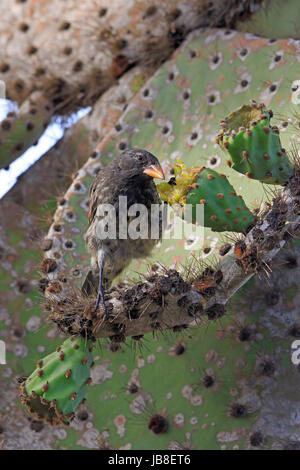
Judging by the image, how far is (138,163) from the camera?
2.79 m

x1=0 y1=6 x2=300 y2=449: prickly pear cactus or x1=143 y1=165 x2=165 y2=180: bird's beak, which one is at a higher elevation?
x1=143 y1=165 x2=165 y2=180: bird's beak

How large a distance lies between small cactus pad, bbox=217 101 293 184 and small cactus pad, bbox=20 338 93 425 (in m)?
0.74

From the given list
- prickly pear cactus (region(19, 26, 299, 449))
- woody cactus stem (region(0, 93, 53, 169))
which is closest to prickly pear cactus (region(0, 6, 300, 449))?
prickly pear cactus (region(19, 26, 299, 449))

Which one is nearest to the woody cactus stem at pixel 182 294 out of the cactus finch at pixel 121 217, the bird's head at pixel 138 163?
the cactus finch at pixel 121 217

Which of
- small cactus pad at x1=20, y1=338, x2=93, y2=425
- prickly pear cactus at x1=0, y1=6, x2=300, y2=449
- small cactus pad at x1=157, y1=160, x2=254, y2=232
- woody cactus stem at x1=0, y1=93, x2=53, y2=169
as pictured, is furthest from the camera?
woody cactus stem at x1=0, y1=93, x2=53, y2=169

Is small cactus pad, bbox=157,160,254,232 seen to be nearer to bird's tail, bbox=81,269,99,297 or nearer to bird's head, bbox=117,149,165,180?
bird's head, bbox=117,149,165,180

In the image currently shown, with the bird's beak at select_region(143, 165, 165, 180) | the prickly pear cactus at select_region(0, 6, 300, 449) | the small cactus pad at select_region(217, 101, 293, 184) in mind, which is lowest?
the prickly pear cactus at select_region(0, 6, 300, 449)

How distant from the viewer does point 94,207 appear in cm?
290

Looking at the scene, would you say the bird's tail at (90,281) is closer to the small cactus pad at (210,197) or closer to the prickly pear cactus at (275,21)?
the small cactus pad at (210,197)

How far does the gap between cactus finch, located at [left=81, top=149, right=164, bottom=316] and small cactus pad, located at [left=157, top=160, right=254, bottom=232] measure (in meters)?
0.49

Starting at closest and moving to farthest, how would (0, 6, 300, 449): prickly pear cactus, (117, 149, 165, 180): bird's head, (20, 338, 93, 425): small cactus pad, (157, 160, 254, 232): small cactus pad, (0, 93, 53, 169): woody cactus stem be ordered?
(20, 338, 93, 425): small cactus pad, (157, 160, 254, 232): small cactus pad, (0, 6, 300, 449): prickly pear cactus, (117, 149, 165, 180): bird's head, (0, 93, 53, 169): woody cactus stem

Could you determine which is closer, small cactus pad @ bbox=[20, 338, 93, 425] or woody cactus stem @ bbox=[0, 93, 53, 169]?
small cactus pad @ bbox=[20, 338, 93, 425]

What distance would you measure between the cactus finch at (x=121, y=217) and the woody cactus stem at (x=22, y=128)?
2.91ft

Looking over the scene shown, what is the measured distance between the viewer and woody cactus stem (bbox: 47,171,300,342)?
2094 mm
